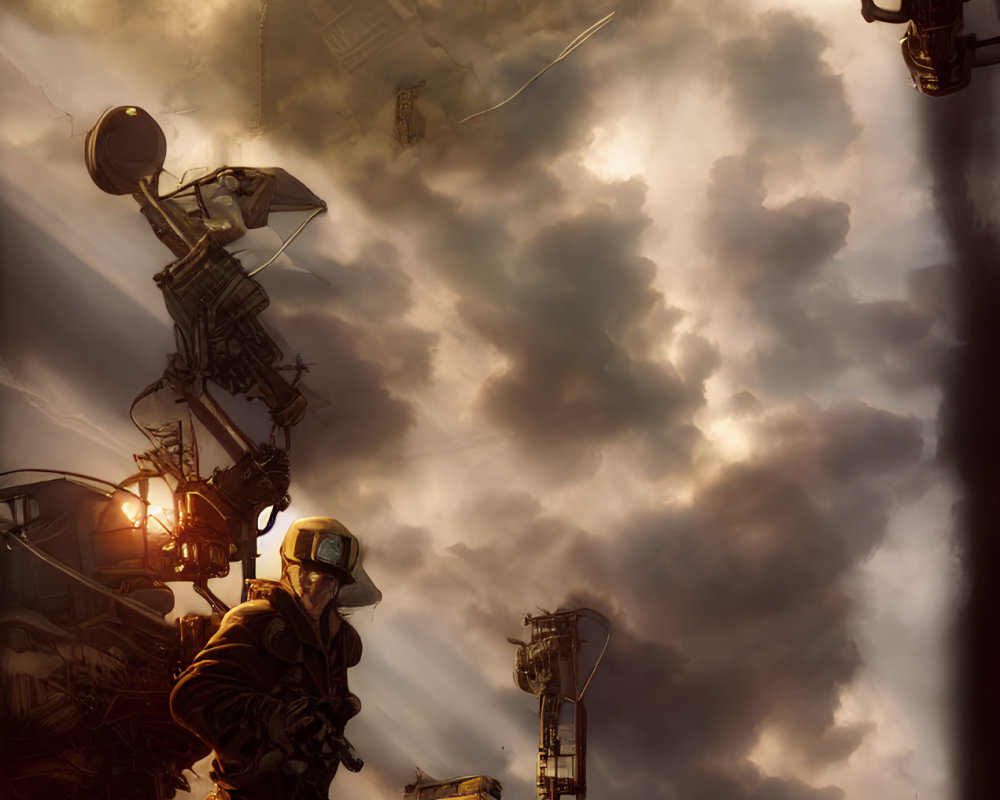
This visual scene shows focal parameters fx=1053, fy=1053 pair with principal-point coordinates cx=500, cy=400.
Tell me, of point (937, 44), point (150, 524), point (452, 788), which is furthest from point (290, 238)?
point (937, 44)

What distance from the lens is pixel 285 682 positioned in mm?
3822

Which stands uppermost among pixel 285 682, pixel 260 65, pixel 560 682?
pixel 260 65

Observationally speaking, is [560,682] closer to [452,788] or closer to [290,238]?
[452,788]

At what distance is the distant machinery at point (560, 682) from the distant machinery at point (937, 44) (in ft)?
8.23

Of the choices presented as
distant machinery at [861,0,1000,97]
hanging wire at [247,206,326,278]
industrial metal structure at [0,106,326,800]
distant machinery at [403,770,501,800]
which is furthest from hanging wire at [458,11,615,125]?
distant machinery at [403,770,501,800]

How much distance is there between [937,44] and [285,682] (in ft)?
11.0

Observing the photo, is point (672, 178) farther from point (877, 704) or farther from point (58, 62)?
point (58, 62)

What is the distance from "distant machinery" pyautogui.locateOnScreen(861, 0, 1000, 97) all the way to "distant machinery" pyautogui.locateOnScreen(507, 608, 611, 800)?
2509mm

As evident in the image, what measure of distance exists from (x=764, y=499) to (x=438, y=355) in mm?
1528

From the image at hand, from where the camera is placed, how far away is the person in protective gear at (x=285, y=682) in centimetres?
360

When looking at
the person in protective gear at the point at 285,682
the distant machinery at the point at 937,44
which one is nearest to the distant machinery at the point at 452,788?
the person in protective gear at the point at 285,682

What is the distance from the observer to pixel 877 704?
4117 millimetres

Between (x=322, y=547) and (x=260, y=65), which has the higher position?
(x=260, y=65)

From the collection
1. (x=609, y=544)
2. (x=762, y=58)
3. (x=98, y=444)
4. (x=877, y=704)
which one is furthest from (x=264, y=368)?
(x=877, y=704)
